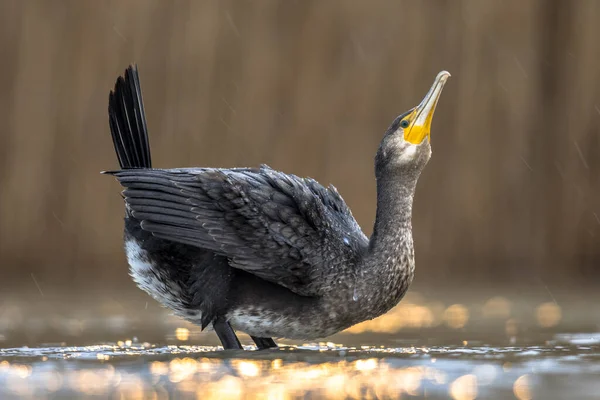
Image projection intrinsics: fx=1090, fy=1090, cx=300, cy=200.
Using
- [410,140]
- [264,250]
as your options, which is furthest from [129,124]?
[410,140]

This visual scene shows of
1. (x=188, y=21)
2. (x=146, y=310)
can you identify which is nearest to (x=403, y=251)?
(x=146, y=310)

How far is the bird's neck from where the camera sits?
15.9 feet

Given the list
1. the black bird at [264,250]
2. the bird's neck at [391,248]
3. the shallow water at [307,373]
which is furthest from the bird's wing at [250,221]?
the shallow water at [307,373]

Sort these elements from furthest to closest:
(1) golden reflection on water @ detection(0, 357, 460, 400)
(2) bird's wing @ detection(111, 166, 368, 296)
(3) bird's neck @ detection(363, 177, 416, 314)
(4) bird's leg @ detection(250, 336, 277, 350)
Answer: (4) bird's leg @ detection(250, 336, 277, 350) < (3) bird's neck @ detection(363, 177, 416, 314) < (2) bird's wing @ detection(111, 166, 368, 296) < (1) golden reflection on water @ detection(0, 357, 460, 400)

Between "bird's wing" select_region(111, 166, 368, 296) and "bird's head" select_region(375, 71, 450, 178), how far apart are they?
40cm

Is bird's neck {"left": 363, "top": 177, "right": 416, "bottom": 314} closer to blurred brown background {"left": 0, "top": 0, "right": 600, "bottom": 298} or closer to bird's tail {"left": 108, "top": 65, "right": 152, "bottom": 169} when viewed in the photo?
bird's tail {"left": 108, "top": 65, "right": 152, "bottom": 169}

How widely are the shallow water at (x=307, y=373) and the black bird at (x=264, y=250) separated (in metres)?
0.19

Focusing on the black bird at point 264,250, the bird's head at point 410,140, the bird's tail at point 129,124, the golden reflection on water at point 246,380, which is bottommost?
the golden reflection on water at point 246,380

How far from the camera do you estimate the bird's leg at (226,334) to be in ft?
15.6

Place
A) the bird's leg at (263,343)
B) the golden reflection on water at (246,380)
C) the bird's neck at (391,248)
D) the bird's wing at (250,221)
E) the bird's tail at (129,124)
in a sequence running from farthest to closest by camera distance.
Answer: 1. the bird's tail at (129,124)
2. the bird's leg at (263,343)
3. the bird's neck at (391,248)
4. the bird's wing at (250,221)
5. the golden reflection on water at (246,380)

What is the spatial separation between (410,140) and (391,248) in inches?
20.0

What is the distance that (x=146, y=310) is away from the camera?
6875 mm

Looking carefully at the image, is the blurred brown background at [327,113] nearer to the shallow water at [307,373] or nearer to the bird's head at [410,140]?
the bird's head at [410,140]

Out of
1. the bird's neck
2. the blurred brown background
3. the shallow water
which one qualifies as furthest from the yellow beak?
the blurred brown background
